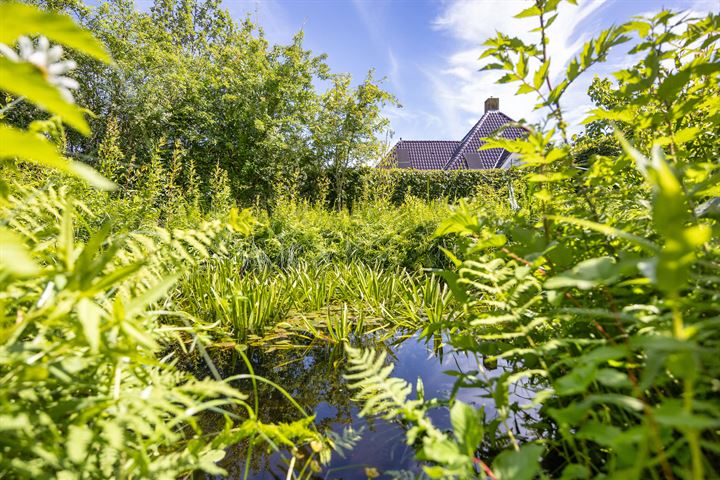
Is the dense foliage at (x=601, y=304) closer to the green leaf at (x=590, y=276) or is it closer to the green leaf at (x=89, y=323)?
the green leaf at (x=590, y=276)

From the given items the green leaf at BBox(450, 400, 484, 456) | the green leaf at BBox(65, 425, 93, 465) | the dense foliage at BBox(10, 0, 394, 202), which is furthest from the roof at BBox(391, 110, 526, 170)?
the green leaf at BBox(65, 425, 93, 465)

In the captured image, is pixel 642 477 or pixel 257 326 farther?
pixel 257 326

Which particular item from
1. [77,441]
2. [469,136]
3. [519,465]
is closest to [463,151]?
[469,136]

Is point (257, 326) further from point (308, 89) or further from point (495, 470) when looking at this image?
point (308, 89)

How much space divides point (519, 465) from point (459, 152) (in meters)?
17.6

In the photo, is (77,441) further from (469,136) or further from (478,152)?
(469,136)

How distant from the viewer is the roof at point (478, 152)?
15953mm

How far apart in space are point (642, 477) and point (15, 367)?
106cm

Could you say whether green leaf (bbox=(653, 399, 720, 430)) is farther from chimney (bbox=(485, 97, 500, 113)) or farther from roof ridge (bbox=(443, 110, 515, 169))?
chimney (bbox=(485, 97, 500, 113))

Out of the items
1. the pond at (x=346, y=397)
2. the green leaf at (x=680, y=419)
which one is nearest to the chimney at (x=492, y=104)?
the pond at (x=346, y=397)

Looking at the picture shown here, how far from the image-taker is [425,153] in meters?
18.3

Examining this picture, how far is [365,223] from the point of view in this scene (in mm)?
3967

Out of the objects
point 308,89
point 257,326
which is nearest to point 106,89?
point 308,89

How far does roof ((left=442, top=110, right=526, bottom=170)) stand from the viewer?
1595cm
